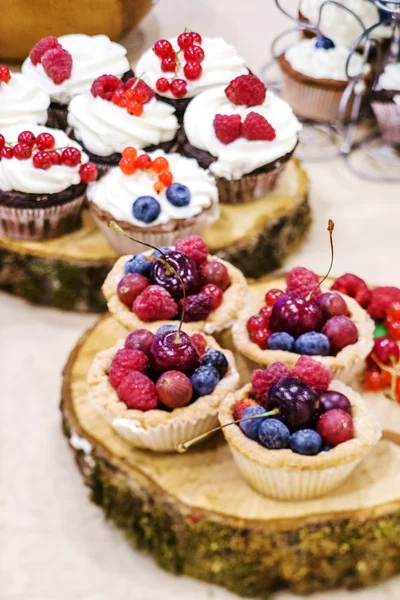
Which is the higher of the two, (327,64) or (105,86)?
(105,86)

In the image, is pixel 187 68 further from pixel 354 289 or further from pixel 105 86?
pixel 354 289

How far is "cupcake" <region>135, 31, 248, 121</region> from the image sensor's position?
2982mm

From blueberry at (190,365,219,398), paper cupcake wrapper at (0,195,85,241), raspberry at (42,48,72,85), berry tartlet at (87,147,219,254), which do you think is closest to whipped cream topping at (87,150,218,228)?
berry tartlet at (87,147,219,254)

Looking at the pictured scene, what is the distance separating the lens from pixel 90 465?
Answer: 6.48 feet

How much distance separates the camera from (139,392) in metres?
1.82

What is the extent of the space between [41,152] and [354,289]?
1.11 meters

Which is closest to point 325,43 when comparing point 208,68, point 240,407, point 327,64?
point 327,64

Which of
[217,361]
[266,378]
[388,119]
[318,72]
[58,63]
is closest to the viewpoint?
[266,378]

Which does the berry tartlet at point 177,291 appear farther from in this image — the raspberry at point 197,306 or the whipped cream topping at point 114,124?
the whipped cream topping at point 114,124

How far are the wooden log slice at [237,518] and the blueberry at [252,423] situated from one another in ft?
0.58

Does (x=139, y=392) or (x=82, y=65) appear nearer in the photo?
(x=139, y=392)

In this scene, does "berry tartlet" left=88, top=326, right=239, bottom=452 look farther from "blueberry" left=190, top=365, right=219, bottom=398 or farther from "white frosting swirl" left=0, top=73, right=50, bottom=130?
"white frosting swirl" left=0, top=73, right=50, bottom=130

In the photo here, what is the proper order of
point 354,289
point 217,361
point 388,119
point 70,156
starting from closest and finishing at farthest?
point 217,361 < point 354,289 < point 70,156 < point 388,119

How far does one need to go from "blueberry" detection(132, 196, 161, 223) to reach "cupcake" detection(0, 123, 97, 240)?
0.82 feet
